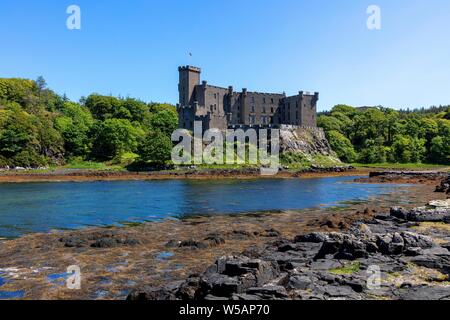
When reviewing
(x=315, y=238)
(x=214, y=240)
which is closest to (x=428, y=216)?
(x=315, y=238)

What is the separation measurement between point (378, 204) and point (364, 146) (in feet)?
345

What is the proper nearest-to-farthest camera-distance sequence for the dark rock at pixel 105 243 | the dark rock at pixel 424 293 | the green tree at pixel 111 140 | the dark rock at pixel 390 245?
1. the dark rock at pixel 424 293
2. the dark rock at pixel 390 245
3. the dark rock at pixel 105 243
4. the green tree at pixel 111 140

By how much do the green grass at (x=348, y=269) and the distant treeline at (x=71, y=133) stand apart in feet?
268

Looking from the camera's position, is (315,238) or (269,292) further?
Answer: (315,238)

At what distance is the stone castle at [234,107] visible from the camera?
368ft

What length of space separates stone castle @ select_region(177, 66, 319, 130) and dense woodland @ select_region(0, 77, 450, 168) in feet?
38.6

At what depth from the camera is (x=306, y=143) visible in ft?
384

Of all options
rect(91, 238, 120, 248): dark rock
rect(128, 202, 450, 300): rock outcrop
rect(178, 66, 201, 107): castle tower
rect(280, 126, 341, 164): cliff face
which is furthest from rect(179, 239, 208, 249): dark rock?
rect(178, 66, 201, 107): castle tower

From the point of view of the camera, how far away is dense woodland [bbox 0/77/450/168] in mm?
97750

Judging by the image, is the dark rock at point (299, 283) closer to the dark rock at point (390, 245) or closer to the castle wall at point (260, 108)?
the dark rock at point (390, 245)

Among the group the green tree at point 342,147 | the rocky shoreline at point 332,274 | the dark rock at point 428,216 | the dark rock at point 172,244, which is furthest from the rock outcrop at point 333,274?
the green tree at point 342,147

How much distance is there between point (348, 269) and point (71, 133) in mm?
106786

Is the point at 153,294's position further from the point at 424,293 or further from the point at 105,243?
the point at 105,243

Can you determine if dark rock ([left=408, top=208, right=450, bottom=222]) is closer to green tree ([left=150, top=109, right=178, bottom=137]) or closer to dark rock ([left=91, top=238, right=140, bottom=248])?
dark rock ([left=91, top=238, right=140, bottom=248])
